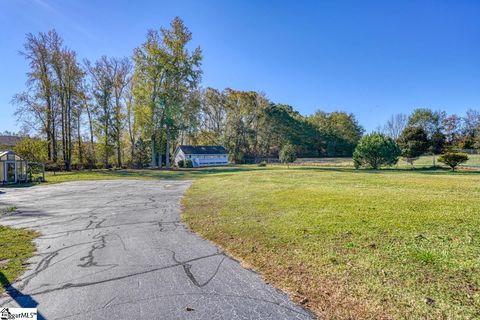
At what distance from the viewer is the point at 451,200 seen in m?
7.74

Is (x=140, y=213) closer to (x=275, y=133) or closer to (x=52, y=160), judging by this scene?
(x=52, y=160)

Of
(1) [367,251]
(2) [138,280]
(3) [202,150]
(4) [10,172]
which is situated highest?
(3) [202,150]

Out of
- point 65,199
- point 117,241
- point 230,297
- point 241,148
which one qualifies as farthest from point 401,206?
point 241,148

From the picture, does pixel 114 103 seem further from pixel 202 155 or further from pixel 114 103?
pixel 202 155

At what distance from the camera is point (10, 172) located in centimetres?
2212

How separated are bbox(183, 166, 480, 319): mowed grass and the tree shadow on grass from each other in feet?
9.59

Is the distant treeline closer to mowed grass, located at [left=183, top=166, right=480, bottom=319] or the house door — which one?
the house door

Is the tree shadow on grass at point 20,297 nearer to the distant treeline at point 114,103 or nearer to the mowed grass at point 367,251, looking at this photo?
the mowed grass at point 367,251

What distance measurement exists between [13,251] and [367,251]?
6.64 m

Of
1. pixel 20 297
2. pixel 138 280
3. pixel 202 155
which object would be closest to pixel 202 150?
pixel 202 155

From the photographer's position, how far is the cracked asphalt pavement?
320 cm

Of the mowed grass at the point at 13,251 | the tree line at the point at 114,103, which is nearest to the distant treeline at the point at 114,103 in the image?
the tree line at the point at 114,103

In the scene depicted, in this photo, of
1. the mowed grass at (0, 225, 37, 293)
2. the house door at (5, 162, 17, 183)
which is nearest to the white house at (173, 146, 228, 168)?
the house door at (5, 162, 17, 183)

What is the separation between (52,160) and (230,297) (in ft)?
118
